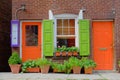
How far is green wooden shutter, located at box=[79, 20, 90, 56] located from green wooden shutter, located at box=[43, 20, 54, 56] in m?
1.35

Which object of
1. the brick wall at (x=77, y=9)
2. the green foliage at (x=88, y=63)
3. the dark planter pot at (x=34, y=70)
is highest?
the brick wall at (x=77, y=9)

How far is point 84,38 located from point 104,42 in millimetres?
1047

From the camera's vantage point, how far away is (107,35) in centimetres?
1576

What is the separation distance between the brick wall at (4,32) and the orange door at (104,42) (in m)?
5.74

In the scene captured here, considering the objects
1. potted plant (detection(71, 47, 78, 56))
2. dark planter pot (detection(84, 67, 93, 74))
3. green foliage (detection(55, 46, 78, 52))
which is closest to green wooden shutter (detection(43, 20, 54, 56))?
green foliage (detection(55, 46, 78, 52))

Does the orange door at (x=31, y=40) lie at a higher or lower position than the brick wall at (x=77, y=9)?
lower

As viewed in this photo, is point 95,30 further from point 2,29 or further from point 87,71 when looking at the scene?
point 2,29

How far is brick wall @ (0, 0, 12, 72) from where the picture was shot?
18.8 m

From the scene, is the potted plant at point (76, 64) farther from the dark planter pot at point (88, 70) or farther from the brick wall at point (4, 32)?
the brick wall at point (4, 32)

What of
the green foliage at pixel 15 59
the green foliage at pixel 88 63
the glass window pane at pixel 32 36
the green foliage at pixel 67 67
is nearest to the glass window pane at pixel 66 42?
the glass window pane at pixel 32 36

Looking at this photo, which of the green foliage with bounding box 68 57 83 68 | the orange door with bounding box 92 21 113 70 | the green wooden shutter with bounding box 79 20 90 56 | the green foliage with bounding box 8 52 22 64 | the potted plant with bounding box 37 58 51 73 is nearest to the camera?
the green foliage with bounding box 68 57 83 68

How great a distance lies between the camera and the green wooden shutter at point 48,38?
15.5 meters

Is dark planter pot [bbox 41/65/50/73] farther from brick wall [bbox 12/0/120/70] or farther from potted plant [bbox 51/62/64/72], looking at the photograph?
brick wall [bbox 12/0/120/70]

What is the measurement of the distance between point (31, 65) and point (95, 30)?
3.46 m
